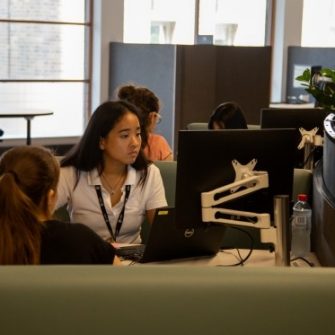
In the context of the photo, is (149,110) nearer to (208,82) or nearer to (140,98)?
(140,98)

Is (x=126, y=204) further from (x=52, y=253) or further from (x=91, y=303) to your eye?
(x=91, y=303)

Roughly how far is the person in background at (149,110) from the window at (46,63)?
10.8 ft

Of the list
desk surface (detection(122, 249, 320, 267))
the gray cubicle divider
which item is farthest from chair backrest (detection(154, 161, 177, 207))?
the gray cubicle divider

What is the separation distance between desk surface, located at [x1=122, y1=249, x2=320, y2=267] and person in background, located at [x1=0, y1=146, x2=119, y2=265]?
424 millimetres

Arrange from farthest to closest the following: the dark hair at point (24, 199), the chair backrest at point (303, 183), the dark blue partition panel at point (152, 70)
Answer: the dark blue partition panel at point (152, 70), the chair backrest at point (303, 183), the dark hair at point (24, 199)

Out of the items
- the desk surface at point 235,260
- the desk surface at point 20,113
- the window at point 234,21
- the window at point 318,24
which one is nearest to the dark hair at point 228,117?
the desk surface at point 235,260

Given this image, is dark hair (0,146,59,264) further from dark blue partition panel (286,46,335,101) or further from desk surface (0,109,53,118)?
dark blue partition panel (286,46,335,101)

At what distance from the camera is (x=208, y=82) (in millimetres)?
6422

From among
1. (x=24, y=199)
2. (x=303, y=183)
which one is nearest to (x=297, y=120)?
(x=303, y=183)

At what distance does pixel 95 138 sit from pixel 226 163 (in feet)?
3.08

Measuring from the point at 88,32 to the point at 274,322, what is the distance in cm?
654

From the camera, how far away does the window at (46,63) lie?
7.39 m

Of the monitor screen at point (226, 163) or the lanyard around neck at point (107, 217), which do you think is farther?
the lanyard around neck at point (107, 217)

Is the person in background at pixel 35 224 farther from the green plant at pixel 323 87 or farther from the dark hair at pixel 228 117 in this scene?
the dark hair at pixel 228 117
